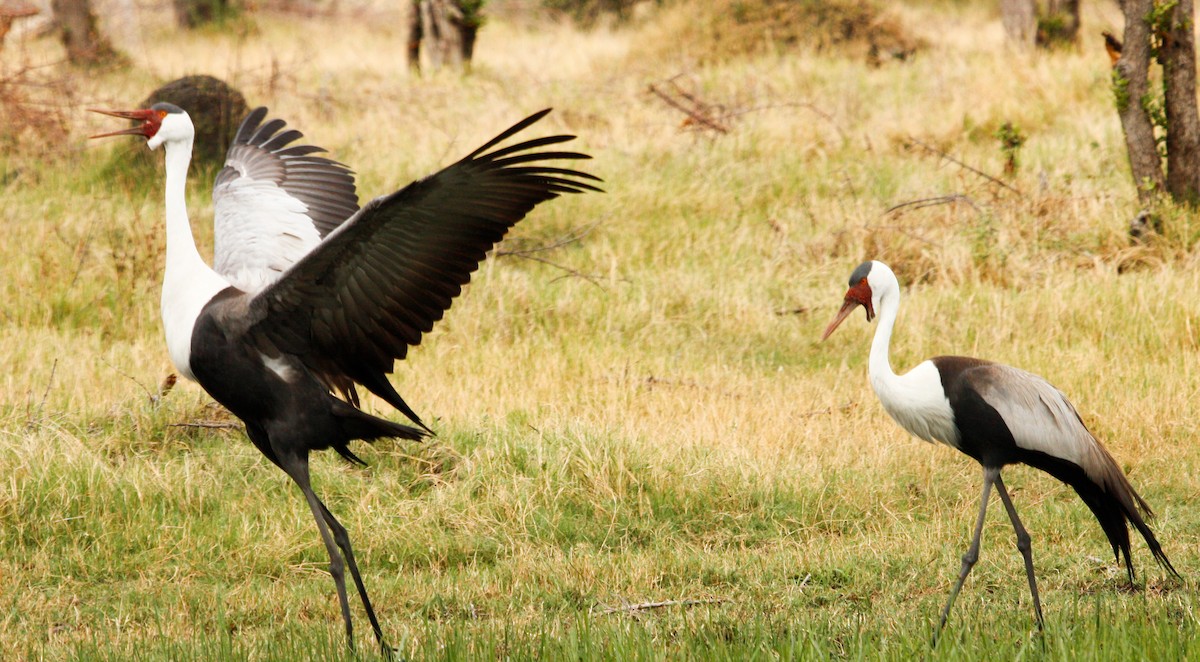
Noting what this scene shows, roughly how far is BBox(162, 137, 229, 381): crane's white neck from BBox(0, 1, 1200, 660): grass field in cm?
98

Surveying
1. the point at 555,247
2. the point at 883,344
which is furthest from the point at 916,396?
the point at 555,247

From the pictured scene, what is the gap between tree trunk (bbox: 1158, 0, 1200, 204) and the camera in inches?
319

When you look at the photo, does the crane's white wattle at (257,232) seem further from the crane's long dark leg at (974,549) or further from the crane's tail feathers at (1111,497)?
the crane's tail feathers at (1111,497)

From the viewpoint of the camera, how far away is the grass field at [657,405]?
4.77 metres

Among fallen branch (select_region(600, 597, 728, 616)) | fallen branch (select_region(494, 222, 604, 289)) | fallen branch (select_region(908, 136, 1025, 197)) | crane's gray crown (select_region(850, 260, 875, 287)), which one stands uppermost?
crane's gray crown (select_region(850, 260, 875, 287))

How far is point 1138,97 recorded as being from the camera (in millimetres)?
8312

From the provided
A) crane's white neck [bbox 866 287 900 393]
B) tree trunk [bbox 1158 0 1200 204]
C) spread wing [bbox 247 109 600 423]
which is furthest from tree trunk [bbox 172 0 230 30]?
crane's white neck [bbox 866 287 900 393]

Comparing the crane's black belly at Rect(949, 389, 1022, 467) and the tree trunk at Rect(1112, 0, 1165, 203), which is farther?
the tree trunk at Rect(1112, 0, 1165, 203)

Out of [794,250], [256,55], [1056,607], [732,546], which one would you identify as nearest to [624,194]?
[794,250]

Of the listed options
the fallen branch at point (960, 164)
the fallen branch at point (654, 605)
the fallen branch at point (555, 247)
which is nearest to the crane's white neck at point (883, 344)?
the fallen branch at point (654, 605)

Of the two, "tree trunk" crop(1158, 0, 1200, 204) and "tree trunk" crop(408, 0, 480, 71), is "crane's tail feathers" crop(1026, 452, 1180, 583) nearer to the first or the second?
"tree trunk" crop(1158, 0, 1200, 204)

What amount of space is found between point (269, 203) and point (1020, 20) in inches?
422

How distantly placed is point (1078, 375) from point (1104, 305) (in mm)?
979

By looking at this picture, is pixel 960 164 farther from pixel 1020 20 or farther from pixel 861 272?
pixel 1020 20
